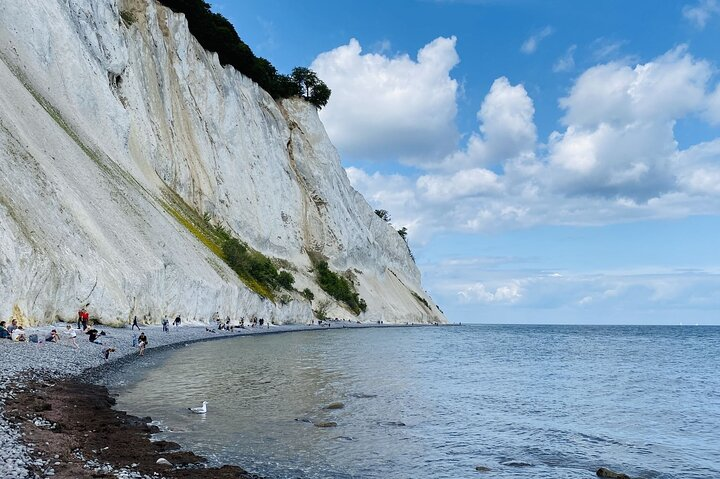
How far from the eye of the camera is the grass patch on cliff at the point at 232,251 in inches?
2101

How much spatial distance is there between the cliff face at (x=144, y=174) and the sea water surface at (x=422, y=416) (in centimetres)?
654

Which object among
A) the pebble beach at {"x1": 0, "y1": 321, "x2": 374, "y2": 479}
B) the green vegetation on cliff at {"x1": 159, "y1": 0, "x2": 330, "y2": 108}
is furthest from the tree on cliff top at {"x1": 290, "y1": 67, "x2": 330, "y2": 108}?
the pebble beach at {"x1": 0, "y1": 321, "x2": 374, "y2": 479}

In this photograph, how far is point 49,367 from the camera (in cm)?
1922

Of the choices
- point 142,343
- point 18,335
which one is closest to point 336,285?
point 142,343

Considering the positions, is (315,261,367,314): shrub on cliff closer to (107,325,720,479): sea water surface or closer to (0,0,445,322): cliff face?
(0,0,445,322): cliff face

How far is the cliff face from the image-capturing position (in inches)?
1164

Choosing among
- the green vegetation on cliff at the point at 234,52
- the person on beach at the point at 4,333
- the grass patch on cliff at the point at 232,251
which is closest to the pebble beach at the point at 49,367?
the person on beach at the point at 4,333

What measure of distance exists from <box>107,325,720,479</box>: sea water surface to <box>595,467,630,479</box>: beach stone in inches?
9.3

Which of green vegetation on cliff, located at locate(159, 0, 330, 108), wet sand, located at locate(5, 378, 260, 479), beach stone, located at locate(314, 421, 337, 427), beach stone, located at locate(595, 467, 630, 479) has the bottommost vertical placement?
beach stone, located at locate(595, 467, 630, 479)

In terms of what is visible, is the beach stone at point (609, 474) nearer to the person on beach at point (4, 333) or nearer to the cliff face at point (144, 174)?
the person on beach at point (4, 333)

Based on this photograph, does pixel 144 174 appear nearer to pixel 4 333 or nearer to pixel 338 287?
pixel 4 333

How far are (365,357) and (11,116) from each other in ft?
79.8

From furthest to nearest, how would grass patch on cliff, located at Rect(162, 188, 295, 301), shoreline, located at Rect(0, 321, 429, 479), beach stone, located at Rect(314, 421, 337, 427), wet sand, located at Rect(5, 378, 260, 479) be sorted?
grass patch on cliff, located at Rect(162, 188, 295, 301) < beach stone, located at Rect(314, 421, 337, 427) < wet sand, located at Rect(5, 378, 260, 479) < shoreline, located at Rect(0, 321, 429, 479)

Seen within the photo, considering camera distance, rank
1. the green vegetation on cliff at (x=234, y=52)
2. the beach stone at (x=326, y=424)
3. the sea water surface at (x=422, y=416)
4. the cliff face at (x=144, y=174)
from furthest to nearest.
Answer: the green vegetation on cliff at (x=234, y=52), the cliff face at (x=144, y=174), the beach stone at (x=326, y=424), the sea water surface at (x=422, y=416)
